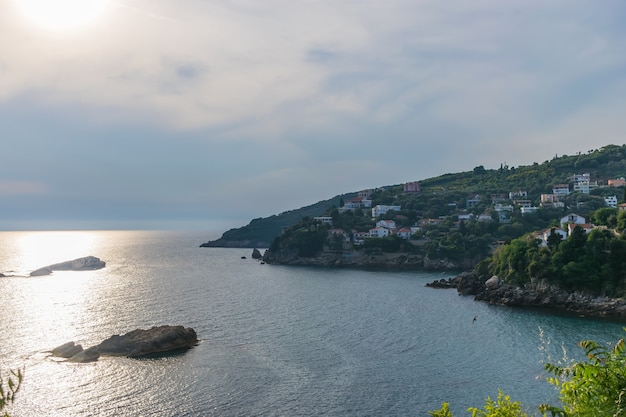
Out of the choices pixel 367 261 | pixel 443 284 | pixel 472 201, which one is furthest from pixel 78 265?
pixel 472 201

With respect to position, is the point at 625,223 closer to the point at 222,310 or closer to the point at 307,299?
the point at 307,299

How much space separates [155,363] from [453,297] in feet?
154

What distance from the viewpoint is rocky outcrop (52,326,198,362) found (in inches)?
1624

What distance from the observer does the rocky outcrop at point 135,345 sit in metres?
41.2

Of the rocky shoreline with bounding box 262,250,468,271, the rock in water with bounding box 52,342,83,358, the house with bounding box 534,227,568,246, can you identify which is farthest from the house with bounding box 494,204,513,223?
the rock in water with bounding box 52,342,83,358

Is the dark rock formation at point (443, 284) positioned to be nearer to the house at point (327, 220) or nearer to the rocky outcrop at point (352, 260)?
the rocky outcrop at point (352, 260)

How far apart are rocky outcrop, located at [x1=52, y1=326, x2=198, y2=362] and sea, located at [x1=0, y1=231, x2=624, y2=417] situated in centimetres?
128

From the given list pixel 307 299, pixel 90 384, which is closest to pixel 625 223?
pixel 307 299

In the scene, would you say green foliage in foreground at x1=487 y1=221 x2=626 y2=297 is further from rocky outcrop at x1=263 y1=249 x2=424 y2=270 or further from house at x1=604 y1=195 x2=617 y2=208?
house at x1=604 y1=195 x2=617 y2=208

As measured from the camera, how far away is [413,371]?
122 feet

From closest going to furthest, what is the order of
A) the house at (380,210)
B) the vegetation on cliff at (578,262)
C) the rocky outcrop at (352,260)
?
the vegetation on cliff at (578,262), the rocky outcrop at (352,260), the house at (380,210)

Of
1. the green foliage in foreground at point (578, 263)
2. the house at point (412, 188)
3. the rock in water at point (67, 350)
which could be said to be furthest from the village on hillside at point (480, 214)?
the rock in water at point (67, 350)

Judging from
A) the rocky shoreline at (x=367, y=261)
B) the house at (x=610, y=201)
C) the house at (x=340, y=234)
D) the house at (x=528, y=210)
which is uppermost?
the house at (x=610, y=201)

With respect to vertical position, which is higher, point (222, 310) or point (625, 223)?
point (625, 223)
